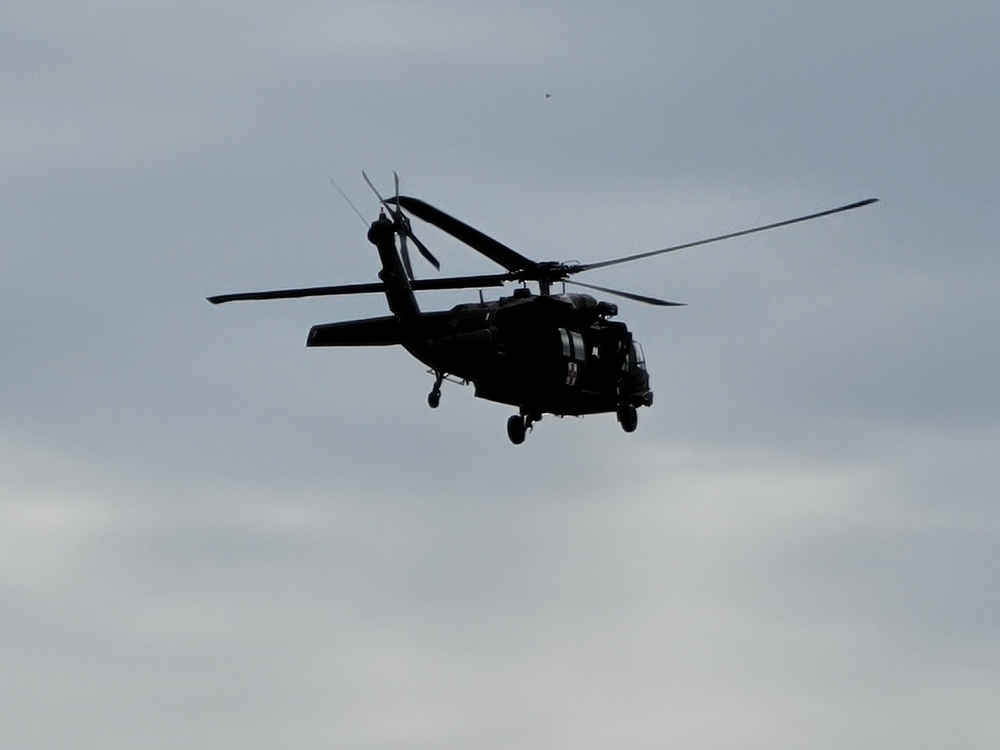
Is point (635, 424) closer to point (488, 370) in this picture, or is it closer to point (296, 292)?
point (488, 370)

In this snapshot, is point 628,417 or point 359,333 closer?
point 359,333

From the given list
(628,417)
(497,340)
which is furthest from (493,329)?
(628,417)

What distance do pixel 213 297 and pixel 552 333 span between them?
1057 centimetres

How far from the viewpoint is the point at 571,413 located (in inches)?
2172

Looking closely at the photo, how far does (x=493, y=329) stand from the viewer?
53.0 metres

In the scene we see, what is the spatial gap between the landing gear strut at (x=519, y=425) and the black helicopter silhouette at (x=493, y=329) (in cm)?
3

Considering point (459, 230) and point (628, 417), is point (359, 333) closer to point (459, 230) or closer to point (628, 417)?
point (459, 230)

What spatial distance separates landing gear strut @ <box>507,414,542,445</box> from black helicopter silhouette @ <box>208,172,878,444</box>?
0.03 meters

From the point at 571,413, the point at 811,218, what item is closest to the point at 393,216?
the point at 571,413

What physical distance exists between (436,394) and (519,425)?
3.78 metres

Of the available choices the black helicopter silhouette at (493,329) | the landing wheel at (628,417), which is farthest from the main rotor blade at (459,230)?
the landing wheel at (628,417)

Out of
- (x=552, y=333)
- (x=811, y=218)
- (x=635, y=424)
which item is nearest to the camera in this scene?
(x=811, y=218)

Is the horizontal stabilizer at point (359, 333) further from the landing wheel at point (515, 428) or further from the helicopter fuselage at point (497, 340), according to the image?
the landing wheel at point (515, 428)

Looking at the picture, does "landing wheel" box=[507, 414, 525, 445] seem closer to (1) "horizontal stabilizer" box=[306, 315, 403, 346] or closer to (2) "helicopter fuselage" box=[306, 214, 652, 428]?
(2) "helicopter fuselage" box=[306, 214, 652, 428]
